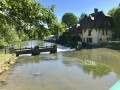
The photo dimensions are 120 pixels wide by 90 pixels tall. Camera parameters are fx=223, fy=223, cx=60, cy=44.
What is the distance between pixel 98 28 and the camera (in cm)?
5434

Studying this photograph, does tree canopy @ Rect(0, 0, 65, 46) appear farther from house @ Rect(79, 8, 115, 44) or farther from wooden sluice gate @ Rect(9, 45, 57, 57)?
house @ Rect(79, 8, 115, 44)

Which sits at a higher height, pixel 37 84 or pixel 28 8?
pixel 28 8

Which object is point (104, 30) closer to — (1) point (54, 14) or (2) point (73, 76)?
(2) point (73, 76)

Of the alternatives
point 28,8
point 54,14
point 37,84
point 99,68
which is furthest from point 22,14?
Result: point 99,68

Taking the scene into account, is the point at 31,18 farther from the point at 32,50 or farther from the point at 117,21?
the point at 117,21

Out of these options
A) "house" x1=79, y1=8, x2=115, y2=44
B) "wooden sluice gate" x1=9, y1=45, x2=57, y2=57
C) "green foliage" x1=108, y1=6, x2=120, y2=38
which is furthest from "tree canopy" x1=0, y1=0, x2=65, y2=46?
"green foliage" x1=108, y1=6, x2=120, y2=38

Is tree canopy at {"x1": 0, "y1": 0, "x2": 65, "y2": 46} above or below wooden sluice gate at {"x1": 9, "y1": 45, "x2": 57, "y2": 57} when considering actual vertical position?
above

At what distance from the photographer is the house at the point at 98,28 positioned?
54938 millimetres

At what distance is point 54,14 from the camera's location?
959 cm

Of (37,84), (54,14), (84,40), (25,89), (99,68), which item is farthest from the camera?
(84,40)

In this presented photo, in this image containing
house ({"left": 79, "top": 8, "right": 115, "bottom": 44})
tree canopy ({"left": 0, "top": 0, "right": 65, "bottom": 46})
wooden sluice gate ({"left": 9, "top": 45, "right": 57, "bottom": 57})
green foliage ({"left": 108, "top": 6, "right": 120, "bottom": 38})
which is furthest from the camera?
house ({"left": 79, "top": 8, "right": 115, "bottom": 44})

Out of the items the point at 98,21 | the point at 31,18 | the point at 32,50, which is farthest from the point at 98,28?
the point at 31,18

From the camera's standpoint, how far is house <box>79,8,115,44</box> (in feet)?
180

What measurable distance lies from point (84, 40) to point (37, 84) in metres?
42.3
